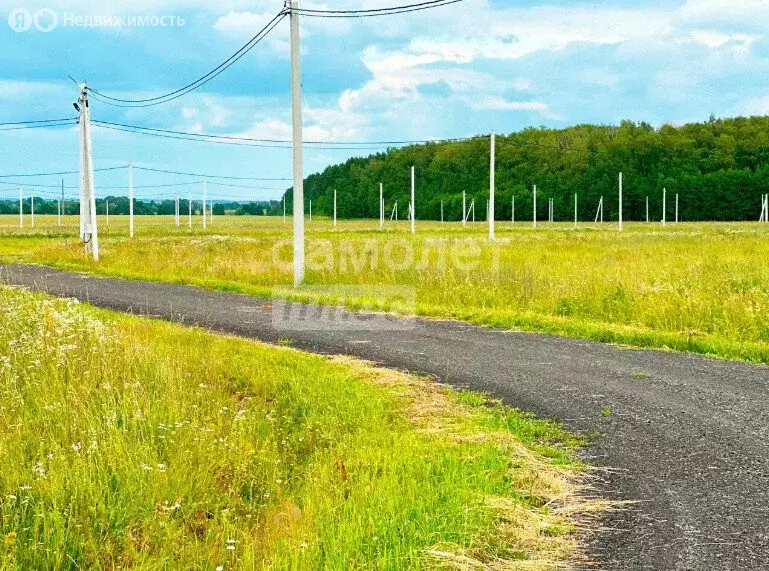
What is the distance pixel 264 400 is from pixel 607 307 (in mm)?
8537

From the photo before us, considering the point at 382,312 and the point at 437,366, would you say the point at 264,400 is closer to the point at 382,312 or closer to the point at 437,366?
the point at 437,366

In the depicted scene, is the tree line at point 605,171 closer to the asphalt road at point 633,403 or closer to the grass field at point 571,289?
the grass field at point 571,289

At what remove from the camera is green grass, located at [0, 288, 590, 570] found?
4.93 meters

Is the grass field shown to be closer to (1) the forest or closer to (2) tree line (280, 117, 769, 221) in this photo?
(1) the forest

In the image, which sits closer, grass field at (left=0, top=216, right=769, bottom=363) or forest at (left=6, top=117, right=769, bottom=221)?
grass field at (left=0, top=216, right=769, bottom=363)

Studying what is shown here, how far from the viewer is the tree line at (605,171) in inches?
4545

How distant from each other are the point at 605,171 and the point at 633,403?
12031cm

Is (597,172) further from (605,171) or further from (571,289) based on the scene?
(571,289)

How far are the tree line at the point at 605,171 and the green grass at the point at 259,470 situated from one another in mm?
104088

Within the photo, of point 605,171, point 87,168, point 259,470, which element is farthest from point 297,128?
point 605,171

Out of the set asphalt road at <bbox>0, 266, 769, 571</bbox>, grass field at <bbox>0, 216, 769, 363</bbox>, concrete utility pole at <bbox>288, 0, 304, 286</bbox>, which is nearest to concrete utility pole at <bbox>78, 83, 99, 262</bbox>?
grass field at <bbox>0, 216, 769, 363</bbox>

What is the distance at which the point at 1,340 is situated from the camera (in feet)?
31.6

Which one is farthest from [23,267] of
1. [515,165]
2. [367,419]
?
[515,165]

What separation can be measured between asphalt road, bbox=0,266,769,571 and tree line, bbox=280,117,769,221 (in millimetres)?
98915
